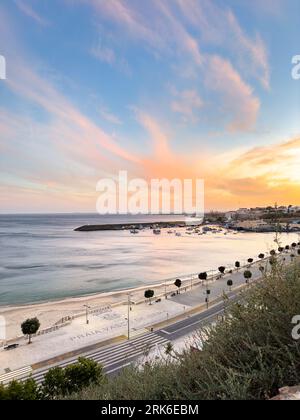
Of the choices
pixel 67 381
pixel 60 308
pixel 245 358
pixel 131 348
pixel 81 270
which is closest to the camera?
pixel 245 358

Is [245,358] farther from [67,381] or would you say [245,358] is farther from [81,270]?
[81,270]

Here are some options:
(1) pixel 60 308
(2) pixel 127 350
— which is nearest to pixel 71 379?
(2) pixel 127 350

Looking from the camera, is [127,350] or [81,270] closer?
[127,350]

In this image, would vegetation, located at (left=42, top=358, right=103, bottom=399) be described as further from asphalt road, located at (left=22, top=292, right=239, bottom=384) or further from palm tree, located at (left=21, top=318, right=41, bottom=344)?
palm tree, located at (left=21, top=318, right=41, bottom=344)

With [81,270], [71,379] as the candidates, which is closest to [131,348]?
[71,379]

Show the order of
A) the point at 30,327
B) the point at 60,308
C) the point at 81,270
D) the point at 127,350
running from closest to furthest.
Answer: the point at 127,350 → the point at 30,327 → the point at 60,308 → the point at 81,270

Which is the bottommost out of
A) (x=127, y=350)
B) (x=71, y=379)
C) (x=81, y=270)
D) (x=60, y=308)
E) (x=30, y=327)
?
(x=60, y=308)

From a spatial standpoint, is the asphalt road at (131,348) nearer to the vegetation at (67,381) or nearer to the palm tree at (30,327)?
the vegetation at (67,381)

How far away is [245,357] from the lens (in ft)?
8.41

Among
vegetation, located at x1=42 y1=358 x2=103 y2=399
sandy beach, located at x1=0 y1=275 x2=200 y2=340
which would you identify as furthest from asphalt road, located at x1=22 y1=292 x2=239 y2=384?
sandy beach, located at x1=0 y1=275 x2=200 y2=340

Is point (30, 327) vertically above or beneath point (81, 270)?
above

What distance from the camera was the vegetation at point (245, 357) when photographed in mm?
2195

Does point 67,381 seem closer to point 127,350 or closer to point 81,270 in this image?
point 127,350

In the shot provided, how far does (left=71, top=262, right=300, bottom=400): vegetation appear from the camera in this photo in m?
2.20
